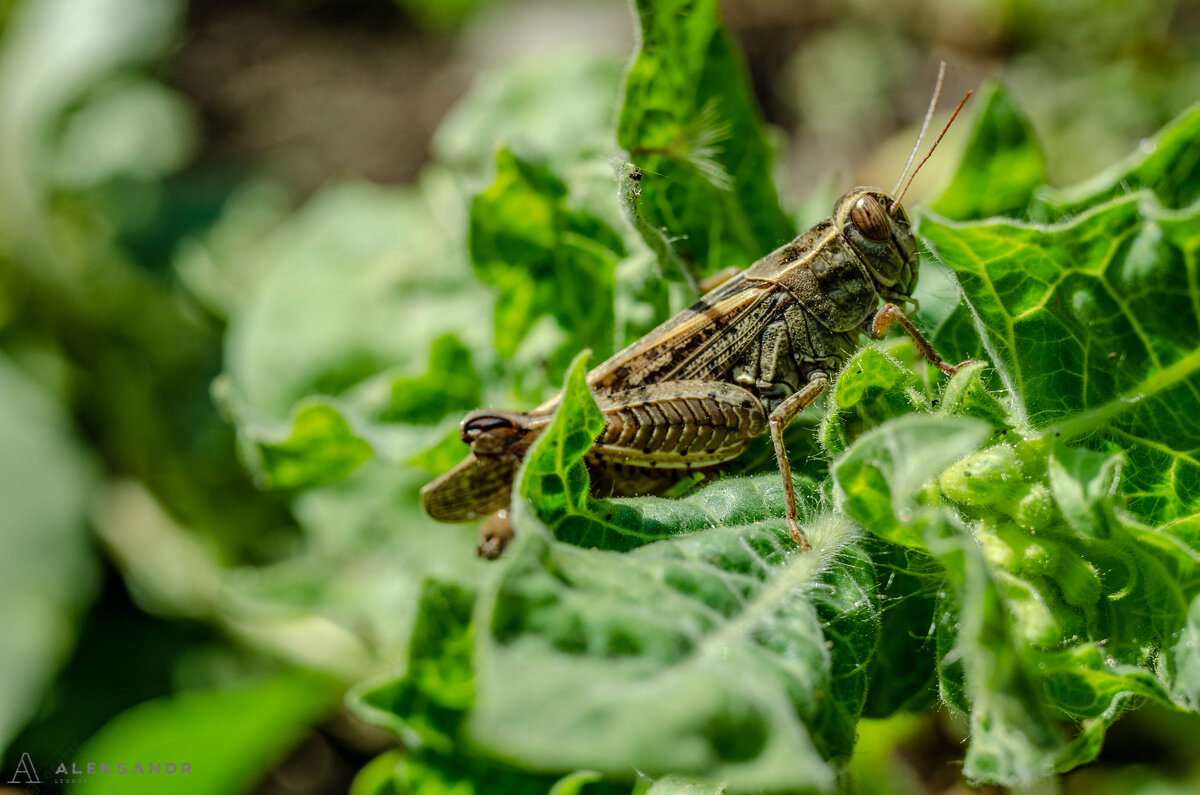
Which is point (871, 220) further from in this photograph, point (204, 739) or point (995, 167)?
point (204, 739)

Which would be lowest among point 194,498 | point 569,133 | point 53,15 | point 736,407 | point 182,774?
point 182,774

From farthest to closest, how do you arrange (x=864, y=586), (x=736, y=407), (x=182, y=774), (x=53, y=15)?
(x=53, y=15) → (x=182, y=774) → (x=736, y=407) → (x=864, y=586)

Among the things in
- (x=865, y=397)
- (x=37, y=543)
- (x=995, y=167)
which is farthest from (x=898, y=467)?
(x=37, y=543)

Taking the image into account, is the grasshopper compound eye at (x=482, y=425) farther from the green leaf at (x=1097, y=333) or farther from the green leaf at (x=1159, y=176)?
the green leaf at (x=1159, y=176)

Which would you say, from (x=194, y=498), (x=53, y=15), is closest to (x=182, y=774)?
(x=194, y=498)

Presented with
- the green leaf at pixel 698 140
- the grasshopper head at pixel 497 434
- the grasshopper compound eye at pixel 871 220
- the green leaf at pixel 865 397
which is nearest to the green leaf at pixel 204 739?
the grasshopper head at pixel 497 434

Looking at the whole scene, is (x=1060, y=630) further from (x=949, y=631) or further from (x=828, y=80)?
(x=828, y=80)
